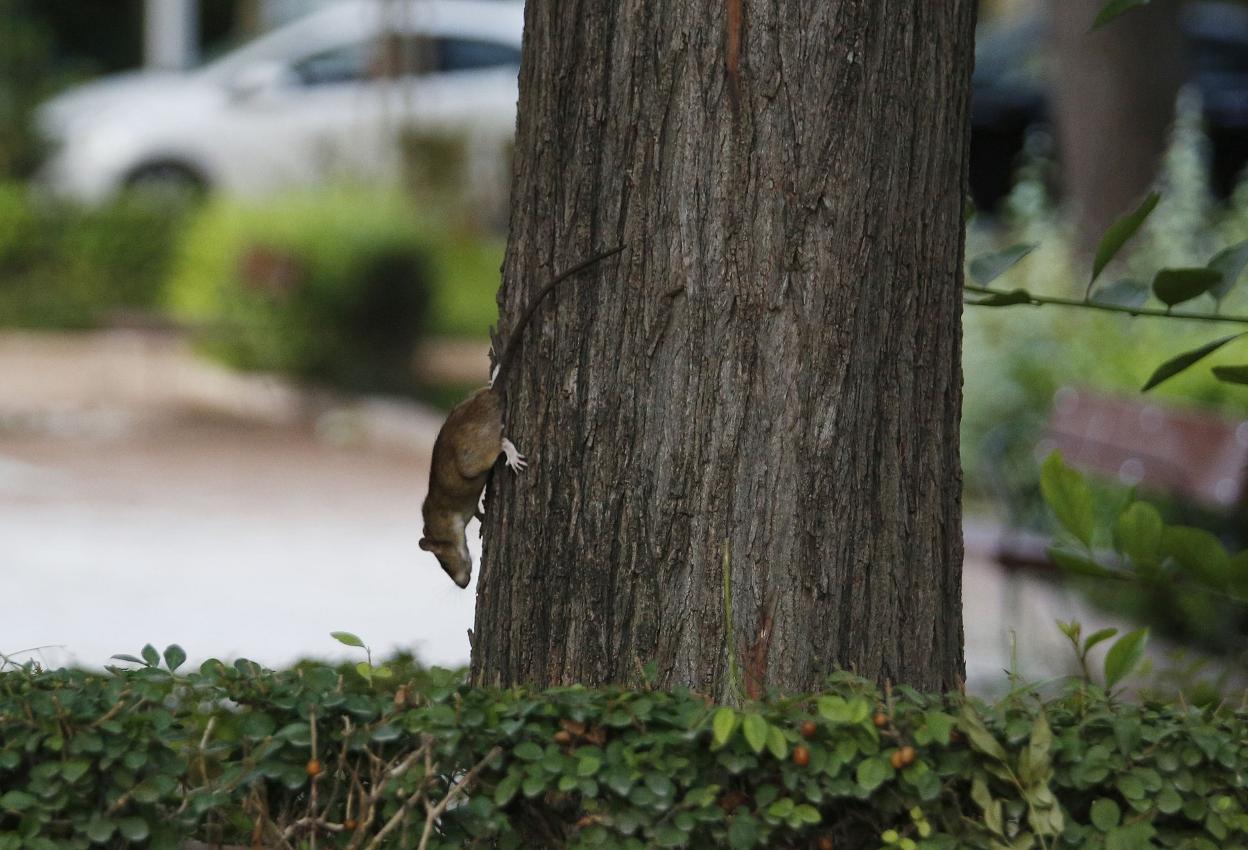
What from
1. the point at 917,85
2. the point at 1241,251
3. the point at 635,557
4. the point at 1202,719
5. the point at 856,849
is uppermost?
the point at 917,85

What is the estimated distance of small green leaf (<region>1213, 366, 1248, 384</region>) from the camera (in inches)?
102

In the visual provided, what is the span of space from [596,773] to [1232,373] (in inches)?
48.8

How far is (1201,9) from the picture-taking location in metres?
15.9

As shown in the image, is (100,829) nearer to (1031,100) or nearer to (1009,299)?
(1009,299)

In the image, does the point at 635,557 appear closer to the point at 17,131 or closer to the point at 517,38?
the point at 517,38

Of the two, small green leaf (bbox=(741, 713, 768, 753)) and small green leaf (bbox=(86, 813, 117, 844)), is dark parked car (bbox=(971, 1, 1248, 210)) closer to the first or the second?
small green leaf (bbox=(741, 713, 768, 753))

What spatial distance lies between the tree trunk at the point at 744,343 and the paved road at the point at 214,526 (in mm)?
1734

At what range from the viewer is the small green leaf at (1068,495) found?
8.70 feet

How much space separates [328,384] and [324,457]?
5.01ft

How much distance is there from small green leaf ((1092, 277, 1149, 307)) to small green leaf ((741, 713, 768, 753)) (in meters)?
1.07

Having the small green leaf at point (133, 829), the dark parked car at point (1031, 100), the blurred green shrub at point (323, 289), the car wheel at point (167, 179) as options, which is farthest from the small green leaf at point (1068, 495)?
the car wheel at point (167, 179)

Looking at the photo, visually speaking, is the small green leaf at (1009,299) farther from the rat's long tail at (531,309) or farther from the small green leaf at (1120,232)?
the rat's long tail at (531,309)

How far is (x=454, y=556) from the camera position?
280 cm

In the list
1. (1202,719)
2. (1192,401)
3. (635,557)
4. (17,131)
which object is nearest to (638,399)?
(635,557)
